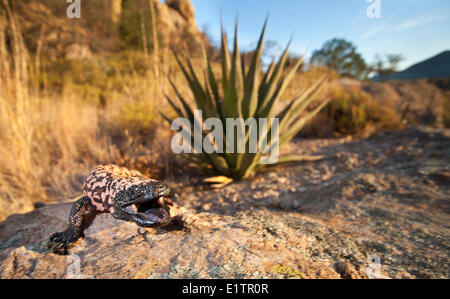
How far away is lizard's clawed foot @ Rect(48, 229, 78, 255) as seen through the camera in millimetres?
1175

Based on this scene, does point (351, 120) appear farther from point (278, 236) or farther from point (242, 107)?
point (278, 236)

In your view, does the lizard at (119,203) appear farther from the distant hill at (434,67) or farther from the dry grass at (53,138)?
the distant hill at (434,67)

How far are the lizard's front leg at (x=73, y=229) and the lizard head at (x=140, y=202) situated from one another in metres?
0.30

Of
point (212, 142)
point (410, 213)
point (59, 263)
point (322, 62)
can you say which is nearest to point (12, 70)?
point (212, 142)

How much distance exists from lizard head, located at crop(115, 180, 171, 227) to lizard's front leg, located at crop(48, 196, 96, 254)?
30 cm

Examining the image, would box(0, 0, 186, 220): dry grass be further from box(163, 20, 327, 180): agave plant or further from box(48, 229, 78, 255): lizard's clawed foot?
box(48, 229, 78, 255): lizard's clawed foot

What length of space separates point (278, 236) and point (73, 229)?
123 cm

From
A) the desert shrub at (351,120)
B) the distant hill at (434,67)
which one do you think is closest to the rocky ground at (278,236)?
the desert shrub at (351,120)

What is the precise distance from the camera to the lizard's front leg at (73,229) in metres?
1.24

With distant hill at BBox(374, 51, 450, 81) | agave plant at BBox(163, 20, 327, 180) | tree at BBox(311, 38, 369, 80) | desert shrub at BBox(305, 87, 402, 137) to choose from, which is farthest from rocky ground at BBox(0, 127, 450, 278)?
tree at BBox(311, 38, 369, 80)

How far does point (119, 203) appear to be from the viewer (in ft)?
4.09

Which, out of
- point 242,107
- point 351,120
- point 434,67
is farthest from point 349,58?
point 242,107
